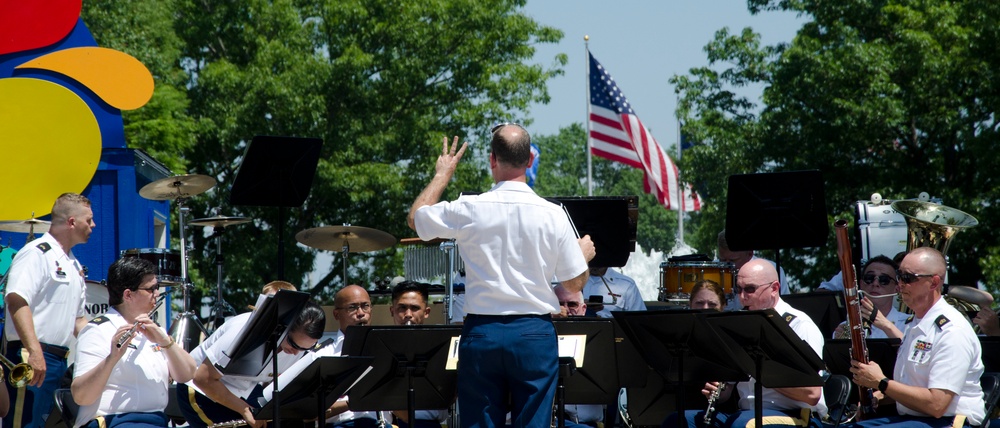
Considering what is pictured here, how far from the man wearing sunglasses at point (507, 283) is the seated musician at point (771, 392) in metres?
1.63

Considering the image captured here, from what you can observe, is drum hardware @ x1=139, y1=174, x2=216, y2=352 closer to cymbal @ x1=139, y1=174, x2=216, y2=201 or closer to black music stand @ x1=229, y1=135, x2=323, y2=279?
cymbal @ x1=139, y1=174, x2=216, y2=201

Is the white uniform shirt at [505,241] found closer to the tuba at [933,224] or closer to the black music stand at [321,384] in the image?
the black music stand at [321,384]

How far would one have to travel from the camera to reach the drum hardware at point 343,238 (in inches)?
497

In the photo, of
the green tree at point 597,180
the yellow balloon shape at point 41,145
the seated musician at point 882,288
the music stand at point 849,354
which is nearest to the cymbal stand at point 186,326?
the yellow balloon shape at point 41,145

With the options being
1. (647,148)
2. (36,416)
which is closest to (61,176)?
(36,416)

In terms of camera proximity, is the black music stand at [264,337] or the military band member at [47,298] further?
the military band member at [47,298]

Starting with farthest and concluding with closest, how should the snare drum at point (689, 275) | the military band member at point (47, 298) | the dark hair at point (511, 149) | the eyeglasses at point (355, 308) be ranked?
the snare drum at point (689, 275) → the eyeglasses at point (355, 308) → the military band member at point (47, 298) → the dark hair at point (511, 149)

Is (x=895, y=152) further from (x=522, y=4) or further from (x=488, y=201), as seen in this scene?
(x=488, y=201)

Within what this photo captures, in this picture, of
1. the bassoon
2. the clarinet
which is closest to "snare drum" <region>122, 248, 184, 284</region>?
the clarinet

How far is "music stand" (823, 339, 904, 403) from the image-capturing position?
7.20 metres

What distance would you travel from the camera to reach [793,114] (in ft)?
77.9

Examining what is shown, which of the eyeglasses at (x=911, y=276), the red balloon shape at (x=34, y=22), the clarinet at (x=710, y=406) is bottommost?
the clarinet at (x=710, y=406)

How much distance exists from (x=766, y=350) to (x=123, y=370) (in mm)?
3945

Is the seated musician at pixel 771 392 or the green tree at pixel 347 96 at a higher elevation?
the green tree at pixel 347 96
